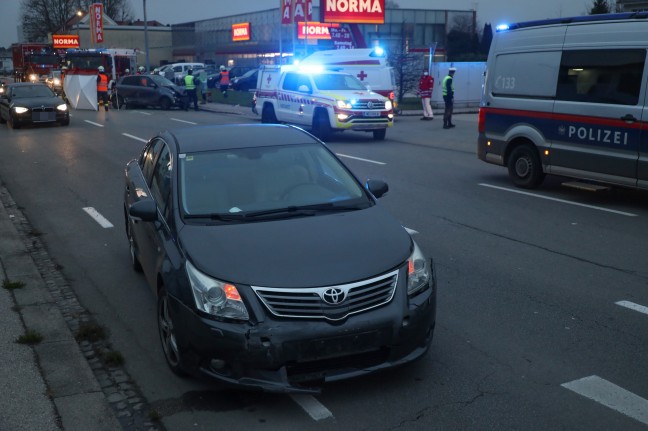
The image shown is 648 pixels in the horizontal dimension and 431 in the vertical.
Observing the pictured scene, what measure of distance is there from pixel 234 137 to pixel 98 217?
4919 millimetres

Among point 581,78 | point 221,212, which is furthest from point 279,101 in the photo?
point 221,212

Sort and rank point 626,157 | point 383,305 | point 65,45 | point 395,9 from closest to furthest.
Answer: point 383,305 → point 626,157 → point 395,9 → point 65,45

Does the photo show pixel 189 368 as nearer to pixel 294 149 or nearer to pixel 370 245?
pixel 370 245

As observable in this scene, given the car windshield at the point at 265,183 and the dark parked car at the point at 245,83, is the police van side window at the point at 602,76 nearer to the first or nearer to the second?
the car windshield at the point at 265,183

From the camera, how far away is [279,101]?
73.6ft

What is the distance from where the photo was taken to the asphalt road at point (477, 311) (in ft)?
15.2

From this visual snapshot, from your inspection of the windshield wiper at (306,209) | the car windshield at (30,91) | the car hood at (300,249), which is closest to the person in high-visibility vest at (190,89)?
the car windshield at (30,91)

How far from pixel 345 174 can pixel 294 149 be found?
1.65ft

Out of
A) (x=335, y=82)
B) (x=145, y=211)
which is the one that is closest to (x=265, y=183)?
(x=145, y=211)

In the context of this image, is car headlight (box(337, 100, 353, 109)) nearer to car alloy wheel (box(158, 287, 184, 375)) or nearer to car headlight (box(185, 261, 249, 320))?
car alloy wheel (box(158, 287, 184, 375))

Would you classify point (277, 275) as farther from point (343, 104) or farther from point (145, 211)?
point (343, 104)

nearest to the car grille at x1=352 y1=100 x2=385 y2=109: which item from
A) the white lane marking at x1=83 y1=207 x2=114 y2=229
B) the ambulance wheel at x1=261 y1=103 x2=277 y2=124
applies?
the ambulance wheel at x1=261 y1=103 x2=277 y2=124

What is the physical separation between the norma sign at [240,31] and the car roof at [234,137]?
6613 centimetres

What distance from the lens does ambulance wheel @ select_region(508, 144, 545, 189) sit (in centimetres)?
1238
